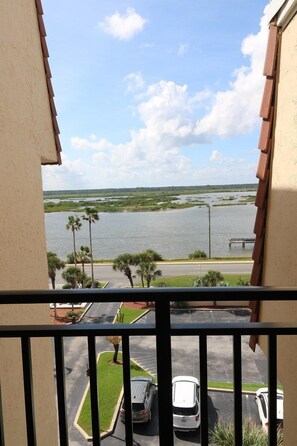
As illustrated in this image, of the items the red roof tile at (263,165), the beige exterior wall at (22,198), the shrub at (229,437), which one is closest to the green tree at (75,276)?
the shrub at (229,437)

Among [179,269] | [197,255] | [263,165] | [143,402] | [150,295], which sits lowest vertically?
[179,269]

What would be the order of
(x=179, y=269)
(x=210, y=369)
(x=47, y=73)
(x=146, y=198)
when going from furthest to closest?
(x=146, y=198) → (x=179, y=269) → (x=210, y=369) → (x=47, y=73)

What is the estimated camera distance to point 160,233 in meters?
36.9

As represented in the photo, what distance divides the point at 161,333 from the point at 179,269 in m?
25.2

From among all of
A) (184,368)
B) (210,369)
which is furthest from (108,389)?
(210,369)

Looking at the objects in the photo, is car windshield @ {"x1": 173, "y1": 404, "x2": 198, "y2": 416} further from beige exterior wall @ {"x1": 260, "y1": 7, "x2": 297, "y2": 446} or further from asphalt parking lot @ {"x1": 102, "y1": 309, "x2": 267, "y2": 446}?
beige exterior wall @ {"x1": 260, "y1": 7, "x2": 297, "y2": 446}

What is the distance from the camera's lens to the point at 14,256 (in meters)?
1.91

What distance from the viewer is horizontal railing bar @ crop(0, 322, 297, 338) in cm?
95

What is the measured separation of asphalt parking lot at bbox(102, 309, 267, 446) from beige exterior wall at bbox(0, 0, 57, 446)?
2.67 metres

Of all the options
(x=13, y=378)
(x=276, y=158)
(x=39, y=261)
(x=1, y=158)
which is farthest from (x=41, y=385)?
(x=276, y=158)

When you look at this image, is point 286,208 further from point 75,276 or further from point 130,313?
point 75,276

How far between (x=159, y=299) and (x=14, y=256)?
1285 mm

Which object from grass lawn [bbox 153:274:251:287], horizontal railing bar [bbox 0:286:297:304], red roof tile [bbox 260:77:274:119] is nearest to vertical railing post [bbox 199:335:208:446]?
horizontal railing bar [bbox 0:286:297:304]

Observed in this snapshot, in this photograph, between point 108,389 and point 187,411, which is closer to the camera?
point 187,411
